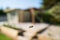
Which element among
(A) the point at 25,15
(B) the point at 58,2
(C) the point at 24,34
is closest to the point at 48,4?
(B) the point at 58,2

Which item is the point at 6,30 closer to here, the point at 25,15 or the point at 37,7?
the point at 25,15

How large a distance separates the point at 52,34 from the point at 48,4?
0.29m

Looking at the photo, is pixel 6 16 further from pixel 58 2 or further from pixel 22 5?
pixel 58 2

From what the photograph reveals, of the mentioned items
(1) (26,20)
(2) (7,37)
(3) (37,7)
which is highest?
(3) (37,7)

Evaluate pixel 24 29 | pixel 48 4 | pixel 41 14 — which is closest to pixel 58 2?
pixel 48 4

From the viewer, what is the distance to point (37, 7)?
1.23 m

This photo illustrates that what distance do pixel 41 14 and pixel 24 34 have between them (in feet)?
0.84

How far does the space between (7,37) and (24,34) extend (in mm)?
174

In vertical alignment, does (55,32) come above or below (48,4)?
below

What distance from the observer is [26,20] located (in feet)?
3.96

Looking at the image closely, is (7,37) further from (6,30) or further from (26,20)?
(26,20)

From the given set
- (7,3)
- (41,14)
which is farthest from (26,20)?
(7,3)

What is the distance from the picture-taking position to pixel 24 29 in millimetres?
1194

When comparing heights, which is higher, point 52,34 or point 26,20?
point 26,20
